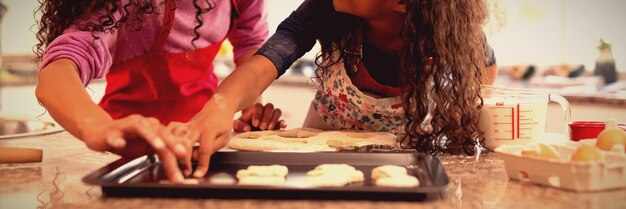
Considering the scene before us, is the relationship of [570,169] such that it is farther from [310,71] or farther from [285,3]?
[285,3]

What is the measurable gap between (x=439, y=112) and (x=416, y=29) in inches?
6.7

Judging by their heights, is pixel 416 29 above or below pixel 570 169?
above

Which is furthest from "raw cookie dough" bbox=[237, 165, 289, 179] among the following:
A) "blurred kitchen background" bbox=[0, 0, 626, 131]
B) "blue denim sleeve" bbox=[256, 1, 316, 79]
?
"blurred kitchen background" bbox=[0, 0, 626, 131]

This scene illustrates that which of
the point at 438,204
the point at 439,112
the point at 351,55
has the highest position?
the point at 351,55

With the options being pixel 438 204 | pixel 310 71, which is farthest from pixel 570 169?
pixel 310 71

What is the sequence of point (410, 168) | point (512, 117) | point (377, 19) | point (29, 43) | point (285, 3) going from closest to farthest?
1. point (410, 168)
2. point (512, 117)
3. point (377, 19)
4. point (29, 43)
5. point (285, 3)

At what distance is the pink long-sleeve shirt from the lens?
1207 mm

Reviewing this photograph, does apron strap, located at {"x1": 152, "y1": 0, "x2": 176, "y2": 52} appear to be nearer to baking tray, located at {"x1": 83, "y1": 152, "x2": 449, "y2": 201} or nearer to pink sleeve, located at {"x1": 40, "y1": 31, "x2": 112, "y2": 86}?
pink sleeve, located at {"x1": 40, "y1": 31, "x2": 112, "y2": 86}

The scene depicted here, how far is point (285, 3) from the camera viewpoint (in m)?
4.27

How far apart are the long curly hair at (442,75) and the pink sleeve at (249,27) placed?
0.57m

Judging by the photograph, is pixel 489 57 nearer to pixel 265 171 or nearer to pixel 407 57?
pixel 407 57

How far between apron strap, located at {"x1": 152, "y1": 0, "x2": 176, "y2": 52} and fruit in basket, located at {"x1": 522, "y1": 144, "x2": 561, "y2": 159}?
86 cm

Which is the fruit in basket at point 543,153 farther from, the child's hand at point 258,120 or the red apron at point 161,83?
the red apron at point 161,83

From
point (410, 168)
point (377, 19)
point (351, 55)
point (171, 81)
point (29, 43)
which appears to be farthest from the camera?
point (29, 43)
